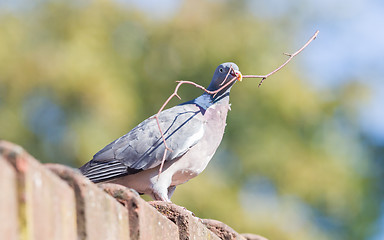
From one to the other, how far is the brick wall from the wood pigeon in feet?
5.54

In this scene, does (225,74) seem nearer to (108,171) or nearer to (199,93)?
(108,171)

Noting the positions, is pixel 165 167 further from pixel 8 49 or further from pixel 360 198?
pixel 360 198

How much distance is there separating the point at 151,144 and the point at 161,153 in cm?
12

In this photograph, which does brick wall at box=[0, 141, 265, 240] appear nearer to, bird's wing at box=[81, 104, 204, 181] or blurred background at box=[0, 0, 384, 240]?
bird's wing at box=[81, 104, 204, 181]

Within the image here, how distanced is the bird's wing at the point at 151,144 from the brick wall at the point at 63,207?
1.69 meters

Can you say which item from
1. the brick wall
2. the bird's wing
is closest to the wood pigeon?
the bird's wing

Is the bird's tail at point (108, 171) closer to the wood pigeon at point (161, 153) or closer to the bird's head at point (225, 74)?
the wood pigeon at point (161, 153)

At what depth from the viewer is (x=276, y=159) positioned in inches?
521

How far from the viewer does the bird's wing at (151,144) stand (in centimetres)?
445

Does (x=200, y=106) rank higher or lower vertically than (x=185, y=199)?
lower

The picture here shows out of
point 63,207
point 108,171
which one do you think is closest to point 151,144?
point 108,171

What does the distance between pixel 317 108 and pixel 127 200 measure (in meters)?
12.0

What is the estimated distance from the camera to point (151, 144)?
450 centimetres

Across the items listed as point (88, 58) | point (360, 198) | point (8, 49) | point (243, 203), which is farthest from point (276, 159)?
point (8, 49)
